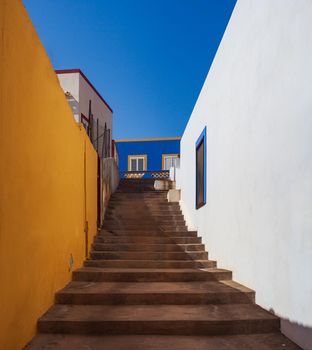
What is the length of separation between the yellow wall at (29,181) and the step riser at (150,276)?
1.31 ft

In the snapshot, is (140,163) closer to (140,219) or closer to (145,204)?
(145,204)

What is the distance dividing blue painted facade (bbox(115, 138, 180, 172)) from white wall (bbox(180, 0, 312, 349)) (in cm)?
1533

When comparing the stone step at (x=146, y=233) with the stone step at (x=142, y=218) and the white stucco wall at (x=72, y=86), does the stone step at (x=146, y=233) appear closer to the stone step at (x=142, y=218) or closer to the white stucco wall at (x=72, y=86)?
the stone step at (x=142, y=218)

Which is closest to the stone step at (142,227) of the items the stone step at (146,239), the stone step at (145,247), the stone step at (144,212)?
the stone step at (146,239)

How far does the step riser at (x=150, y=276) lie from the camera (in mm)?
4625

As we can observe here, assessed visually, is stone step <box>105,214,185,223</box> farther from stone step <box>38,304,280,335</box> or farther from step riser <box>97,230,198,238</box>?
stone step <box>38,304,280,335</box>

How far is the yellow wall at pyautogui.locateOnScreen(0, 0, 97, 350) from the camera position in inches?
93.5

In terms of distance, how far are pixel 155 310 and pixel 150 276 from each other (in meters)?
1.12

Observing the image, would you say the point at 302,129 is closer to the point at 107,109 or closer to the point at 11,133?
the point at 11,133

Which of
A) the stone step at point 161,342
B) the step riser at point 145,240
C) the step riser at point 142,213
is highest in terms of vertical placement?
the step riser at point 142,213

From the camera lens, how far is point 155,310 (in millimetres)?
3559

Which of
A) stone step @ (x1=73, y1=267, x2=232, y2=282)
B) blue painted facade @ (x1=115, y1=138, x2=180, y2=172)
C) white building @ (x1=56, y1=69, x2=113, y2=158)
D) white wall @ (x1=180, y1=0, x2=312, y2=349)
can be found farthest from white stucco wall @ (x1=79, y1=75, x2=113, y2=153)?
stone step @ (x1=73, y1=267, x2=232, y2=282)

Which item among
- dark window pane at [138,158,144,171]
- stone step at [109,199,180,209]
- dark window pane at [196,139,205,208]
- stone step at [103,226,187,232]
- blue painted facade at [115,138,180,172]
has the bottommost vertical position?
stone step at [103,226,187,232]

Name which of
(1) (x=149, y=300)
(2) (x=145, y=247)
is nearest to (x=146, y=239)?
(2) (x=145, y=247)
